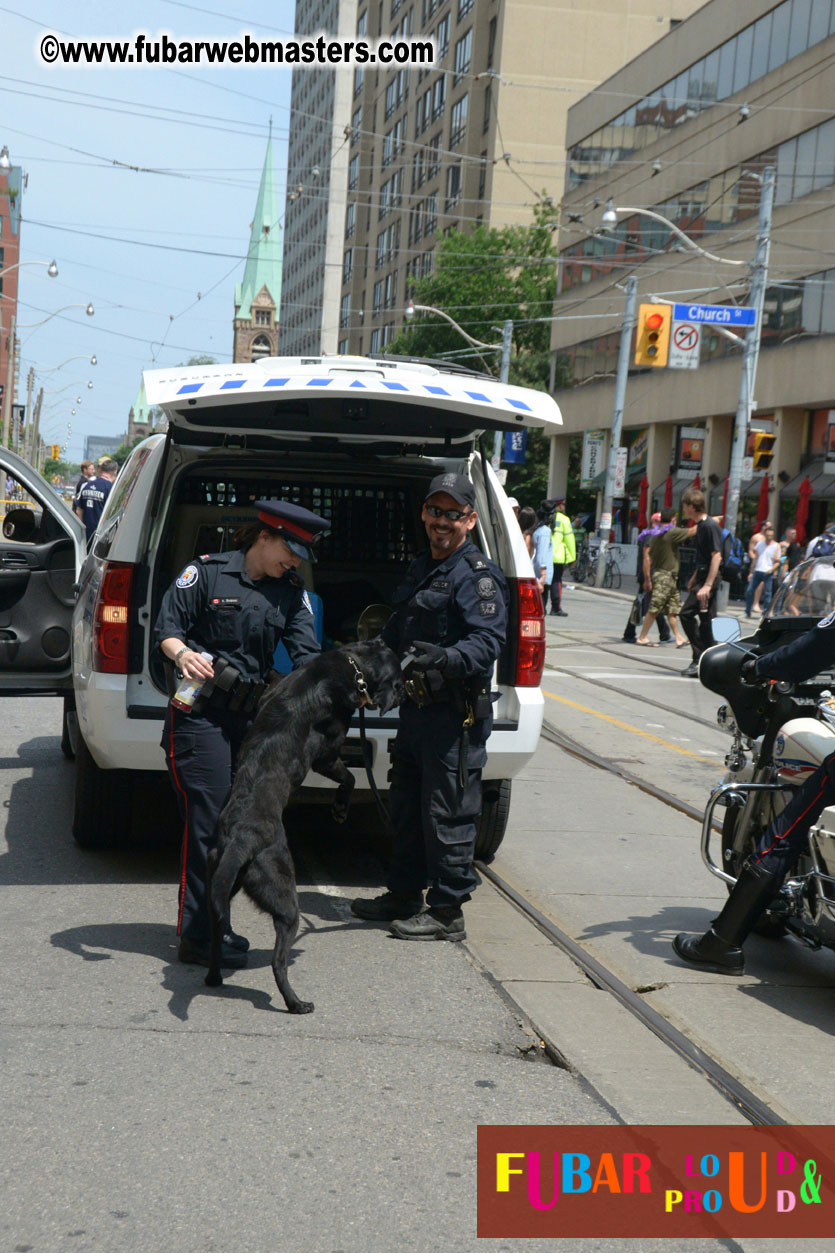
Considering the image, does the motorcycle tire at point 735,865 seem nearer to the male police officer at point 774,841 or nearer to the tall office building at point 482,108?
the male police officer at point 774,841

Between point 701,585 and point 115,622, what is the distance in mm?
10203

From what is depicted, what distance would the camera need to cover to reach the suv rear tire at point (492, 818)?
20.8 feet

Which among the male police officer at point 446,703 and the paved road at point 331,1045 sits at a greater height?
the male police officer at point 446,703

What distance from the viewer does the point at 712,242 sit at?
4238 cm

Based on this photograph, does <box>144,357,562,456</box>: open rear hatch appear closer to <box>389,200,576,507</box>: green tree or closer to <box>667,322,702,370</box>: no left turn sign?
<box>667,322,702,370</box>: no left turn sign

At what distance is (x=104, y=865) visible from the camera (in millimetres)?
6230

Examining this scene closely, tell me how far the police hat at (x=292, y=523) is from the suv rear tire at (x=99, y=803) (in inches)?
66.4

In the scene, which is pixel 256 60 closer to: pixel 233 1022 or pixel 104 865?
pixel 104 865

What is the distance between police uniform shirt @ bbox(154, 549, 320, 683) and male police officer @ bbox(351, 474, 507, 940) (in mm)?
545

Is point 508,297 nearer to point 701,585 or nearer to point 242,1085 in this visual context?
point 701,585

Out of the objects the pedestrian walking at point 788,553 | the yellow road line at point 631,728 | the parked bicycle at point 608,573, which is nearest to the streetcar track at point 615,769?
the yellow road line at point 631,728

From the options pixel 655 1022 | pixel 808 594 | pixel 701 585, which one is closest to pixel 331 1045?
pixel 655 1022

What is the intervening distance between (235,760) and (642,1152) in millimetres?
2061

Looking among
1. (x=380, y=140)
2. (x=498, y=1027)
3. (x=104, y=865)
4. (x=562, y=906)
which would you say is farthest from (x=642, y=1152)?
(x=380, y=140)
